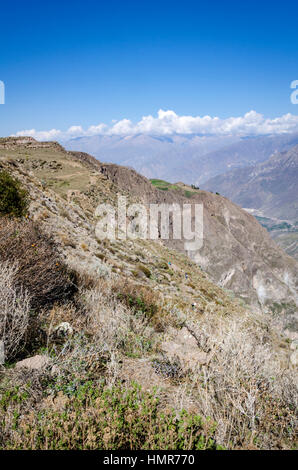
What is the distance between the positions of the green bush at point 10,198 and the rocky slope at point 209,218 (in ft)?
36.4

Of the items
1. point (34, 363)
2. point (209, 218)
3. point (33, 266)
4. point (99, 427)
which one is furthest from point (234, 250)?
point (99, 427)

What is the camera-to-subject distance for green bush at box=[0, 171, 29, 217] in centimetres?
886

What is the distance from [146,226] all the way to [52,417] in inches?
1456

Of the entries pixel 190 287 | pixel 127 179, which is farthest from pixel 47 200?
pixel 127 179

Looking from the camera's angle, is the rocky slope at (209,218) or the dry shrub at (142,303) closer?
the dry shrub at (142,303)

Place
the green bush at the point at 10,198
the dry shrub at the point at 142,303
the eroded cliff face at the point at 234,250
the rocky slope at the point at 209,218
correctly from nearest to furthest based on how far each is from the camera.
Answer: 1. the dry shrub at the point at 142,303
2. the green bush at the point at 10,198
3. the rocky slope at the point at 209,218
4. the eroded cliff face at the point at 234,250

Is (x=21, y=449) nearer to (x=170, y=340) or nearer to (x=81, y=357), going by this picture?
(x=81, y=357)

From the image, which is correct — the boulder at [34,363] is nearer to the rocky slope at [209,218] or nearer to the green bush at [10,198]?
the green bush at [10,198]

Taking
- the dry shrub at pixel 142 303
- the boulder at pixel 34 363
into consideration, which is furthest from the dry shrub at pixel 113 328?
the boulder at pixel 34 363

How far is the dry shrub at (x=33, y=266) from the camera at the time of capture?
4.83 m

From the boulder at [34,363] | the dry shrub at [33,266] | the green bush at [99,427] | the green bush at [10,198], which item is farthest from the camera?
the green bush at [10,198]

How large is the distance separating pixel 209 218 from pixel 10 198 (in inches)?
3107

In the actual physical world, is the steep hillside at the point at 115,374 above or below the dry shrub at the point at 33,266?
below

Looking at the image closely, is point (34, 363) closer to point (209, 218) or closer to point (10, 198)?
point (10, 198)
